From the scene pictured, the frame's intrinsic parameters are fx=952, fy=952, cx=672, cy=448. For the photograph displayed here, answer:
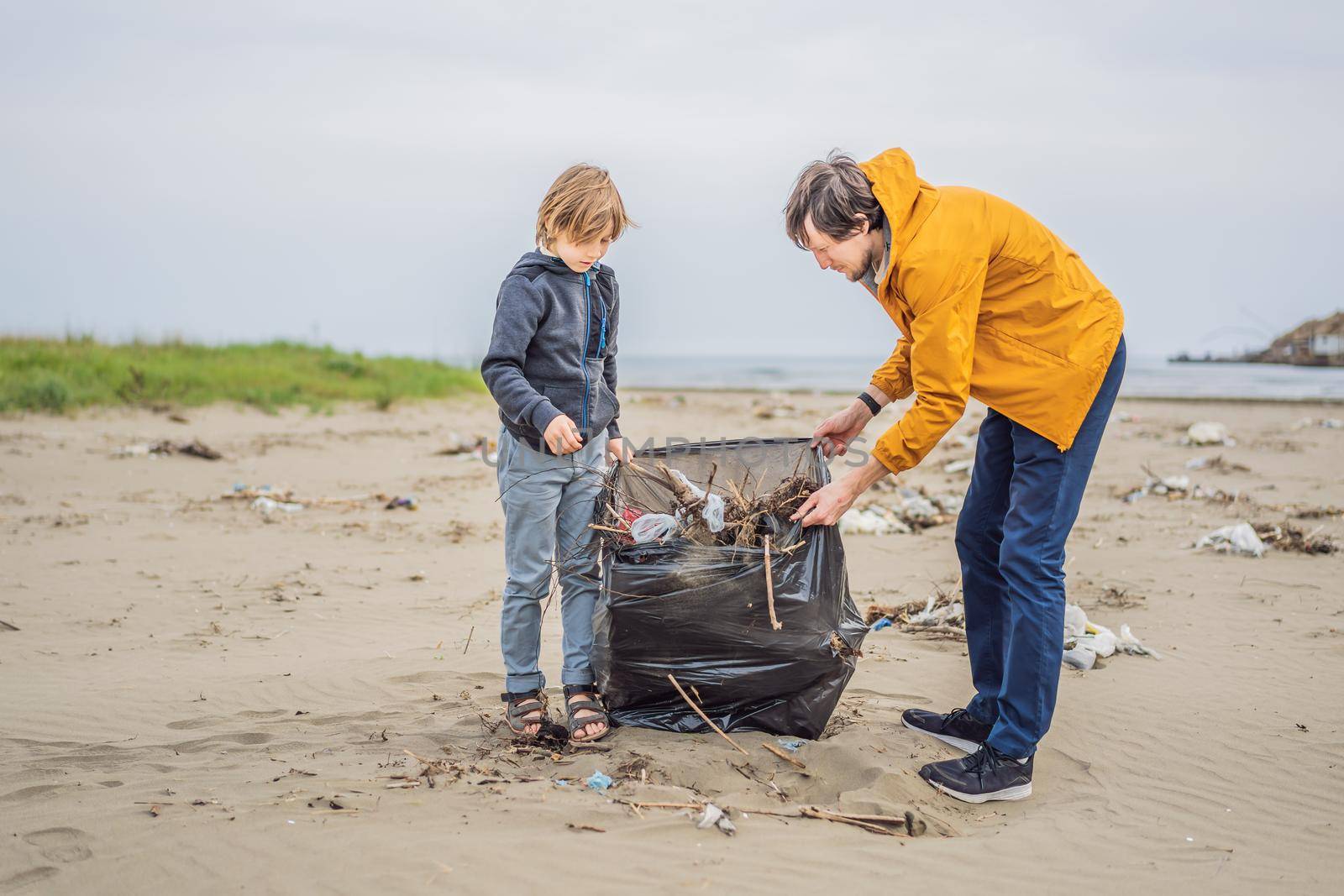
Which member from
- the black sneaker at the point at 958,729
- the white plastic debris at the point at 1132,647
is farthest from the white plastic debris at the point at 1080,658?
the black sneaker at the point at 958,729

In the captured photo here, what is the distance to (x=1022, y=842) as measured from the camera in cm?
241

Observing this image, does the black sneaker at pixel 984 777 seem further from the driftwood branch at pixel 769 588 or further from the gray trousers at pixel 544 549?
the gray trousers at pixel 544 549

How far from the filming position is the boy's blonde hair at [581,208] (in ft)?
9.32

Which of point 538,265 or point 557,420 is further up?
point 538,265

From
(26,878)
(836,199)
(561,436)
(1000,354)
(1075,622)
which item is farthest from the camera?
(1075,622)

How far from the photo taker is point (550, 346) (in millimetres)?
2988

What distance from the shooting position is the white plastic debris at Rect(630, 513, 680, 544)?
283cm

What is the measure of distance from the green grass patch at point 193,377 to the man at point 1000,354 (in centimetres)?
1046

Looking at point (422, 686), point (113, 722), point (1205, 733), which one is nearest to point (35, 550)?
point (113, 722)

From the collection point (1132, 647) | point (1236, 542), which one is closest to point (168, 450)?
point (1132, 647)

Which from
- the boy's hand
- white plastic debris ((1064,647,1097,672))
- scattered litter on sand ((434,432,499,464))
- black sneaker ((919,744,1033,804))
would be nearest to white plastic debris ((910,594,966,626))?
white plastic debris ((1064,647,1097,672))

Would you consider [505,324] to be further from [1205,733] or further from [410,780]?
[1205,733]

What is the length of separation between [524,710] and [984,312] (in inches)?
72.8

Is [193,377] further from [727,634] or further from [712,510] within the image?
[727,634]
